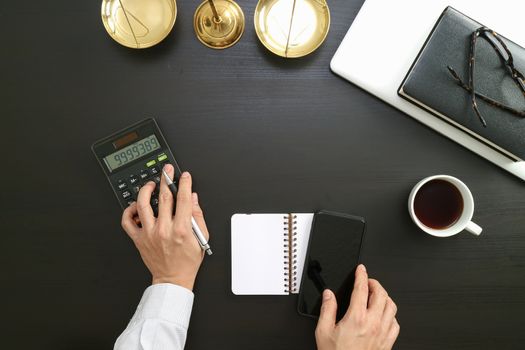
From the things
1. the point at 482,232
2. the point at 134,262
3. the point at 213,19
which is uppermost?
the point at 213,19

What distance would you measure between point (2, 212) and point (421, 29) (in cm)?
70

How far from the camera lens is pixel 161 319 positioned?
55 cm

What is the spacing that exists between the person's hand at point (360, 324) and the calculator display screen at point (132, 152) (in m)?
0.35

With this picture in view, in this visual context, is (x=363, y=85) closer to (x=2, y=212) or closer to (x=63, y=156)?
(x=63, y=156)

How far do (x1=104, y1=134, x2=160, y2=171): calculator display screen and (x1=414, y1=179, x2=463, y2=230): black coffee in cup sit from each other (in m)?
0.40

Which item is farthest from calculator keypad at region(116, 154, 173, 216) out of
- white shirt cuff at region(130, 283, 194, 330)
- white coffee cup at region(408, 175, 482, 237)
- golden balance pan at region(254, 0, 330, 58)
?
white coffee cup at region(408, 175, 482, 237)

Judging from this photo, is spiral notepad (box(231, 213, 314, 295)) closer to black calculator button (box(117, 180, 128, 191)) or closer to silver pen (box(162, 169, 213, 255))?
silver pen (box(162, 169, 213, 255))

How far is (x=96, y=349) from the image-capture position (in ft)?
1.98

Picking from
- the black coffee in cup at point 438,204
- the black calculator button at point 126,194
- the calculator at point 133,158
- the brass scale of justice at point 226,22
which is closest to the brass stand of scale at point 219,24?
the brass scale of justice at point 226,22

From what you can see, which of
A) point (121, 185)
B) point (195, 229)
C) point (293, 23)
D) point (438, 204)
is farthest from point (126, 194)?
point (438, 204)

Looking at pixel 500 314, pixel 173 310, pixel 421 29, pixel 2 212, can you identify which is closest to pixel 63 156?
pixel 2 212

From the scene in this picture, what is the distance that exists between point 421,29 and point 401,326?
0.45 meters

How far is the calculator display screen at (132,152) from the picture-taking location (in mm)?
584

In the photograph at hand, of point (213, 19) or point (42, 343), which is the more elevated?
point (213, 19)
